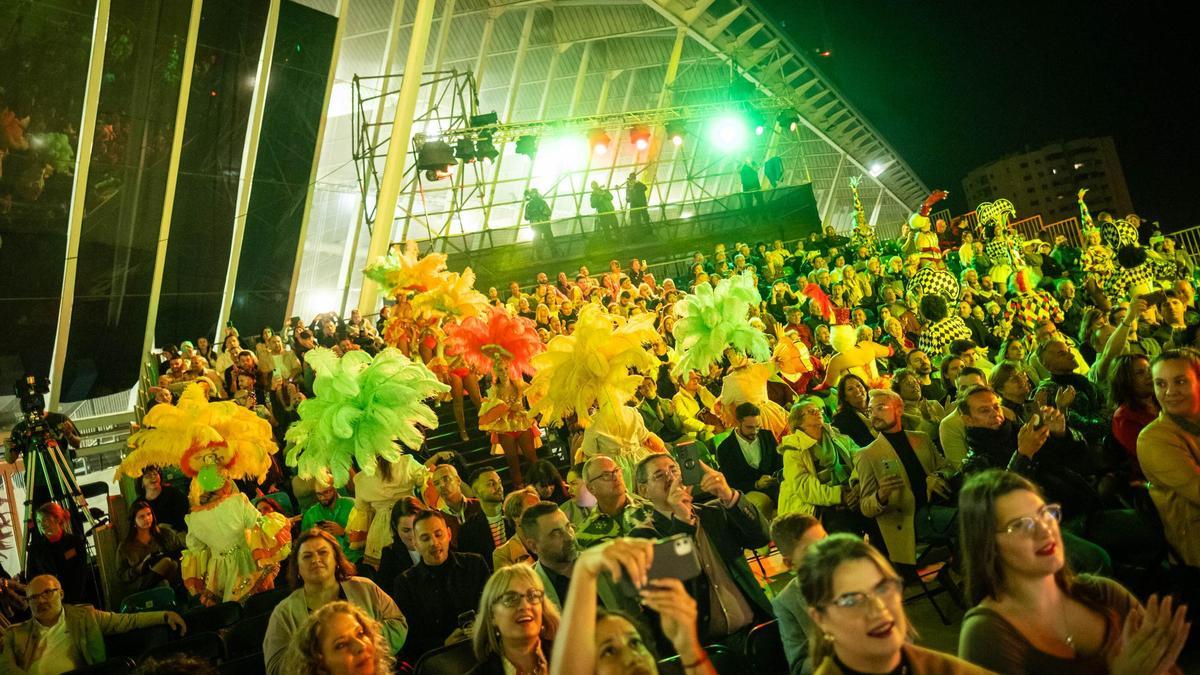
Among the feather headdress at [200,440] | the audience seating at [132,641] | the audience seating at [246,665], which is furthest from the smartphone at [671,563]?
the feather headdress at [200,440]

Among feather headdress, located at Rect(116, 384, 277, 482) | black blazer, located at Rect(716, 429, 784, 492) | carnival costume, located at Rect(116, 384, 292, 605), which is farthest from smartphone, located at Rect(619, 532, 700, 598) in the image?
feather headdress, located at Rect(116, 384, 277, 482)

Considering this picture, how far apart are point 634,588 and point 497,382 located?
7.15m

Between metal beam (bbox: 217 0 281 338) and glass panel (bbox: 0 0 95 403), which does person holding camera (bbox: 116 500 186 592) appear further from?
metal beam (bbox: 217 0 281 338)

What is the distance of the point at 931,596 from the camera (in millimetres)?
5262

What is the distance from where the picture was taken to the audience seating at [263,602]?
5797mm

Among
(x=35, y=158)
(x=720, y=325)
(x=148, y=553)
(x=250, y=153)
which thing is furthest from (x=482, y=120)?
(x=148, y=553)

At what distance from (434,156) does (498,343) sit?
330 inches

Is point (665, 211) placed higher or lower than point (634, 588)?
higher

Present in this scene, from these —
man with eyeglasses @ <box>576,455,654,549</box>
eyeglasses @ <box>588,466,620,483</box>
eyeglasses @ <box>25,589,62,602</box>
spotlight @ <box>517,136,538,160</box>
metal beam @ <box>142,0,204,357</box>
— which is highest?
spotlight @ <box>517,136,538,160</box>

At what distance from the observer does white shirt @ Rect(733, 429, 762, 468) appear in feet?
22.9

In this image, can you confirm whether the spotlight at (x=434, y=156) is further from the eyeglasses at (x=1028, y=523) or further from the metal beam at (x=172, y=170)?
the eyeglasses at (x=1028, y=523)

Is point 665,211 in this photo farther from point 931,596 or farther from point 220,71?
point 931,596

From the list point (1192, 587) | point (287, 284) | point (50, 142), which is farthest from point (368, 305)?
point (1192, 587)

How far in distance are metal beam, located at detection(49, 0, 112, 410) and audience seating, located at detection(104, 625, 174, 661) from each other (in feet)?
34.3
